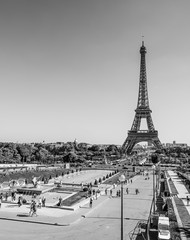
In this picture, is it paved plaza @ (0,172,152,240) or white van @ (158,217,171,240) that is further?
paved plaza @ (0,172,152,240)

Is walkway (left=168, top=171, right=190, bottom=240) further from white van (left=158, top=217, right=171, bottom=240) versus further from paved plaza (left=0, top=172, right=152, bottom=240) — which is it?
paved plaza (left=0, top=172, right=152, bottom=240)

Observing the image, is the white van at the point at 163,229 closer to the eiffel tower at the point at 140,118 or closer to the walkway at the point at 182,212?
the walkway at the point at 182,212

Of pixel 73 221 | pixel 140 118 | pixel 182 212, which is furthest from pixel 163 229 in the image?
pixel 140 118

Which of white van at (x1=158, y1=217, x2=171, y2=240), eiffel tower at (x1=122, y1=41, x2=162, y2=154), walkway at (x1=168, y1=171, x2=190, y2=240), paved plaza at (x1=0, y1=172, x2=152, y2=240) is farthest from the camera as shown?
eiffel tower at (x1=122, y1=41, x2=162, y2=154)

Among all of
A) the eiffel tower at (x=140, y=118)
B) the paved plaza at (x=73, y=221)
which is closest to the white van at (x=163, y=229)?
the paved plaza at (x=73, y=221)

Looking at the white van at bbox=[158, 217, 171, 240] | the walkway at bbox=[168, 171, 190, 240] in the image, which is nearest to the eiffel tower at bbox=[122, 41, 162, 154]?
the walkway at bbox=[168, 171, 190, 240]

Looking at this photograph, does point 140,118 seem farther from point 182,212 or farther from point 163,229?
point 163,229
